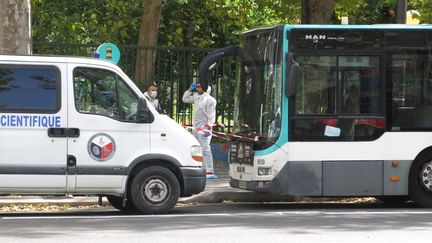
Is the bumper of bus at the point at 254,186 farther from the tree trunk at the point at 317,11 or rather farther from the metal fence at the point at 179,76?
the tree trunk at the point at 317,11

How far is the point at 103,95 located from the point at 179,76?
7.39 meters

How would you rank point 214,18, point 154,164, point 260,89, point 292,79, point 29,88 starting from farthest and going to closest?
point 214,18 < point 260,89 < point 292,79 < point 154,164 < point 29,88

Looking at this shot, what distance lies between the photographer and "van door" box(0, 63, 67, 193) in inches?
459

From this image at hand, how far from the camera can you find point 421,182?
44.4 feet

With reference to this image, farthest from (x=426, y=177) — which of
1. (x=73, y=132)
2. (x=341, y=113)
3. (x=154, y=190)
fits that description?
(x=73, y=132)

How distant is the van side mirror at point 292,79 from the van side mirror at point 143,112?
2134 mm

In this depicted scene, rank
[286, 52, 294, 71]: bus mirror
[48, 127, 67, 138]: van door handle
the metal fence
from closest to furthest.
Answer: [48, 127, 67, 138]: van door handle, [286, 52, 294, 71]: bus mirror, the metal fence

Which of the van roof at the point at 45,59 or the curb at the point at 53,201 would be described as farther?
the curb at the point at 53,201

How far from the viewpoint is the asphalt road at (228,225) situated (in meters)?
9.87

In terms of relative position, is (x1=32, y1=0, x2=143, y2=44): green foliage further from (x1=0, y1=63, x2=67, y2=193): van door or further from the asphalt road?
(x1=0, y1=63, x2=67, y2=193): van door

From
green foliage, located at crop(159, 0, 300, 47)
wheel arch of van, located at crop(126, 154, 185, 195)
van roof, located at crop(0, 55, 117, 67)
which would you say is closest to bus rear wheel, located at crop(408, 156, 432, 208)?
wheel arch of van, located at crop(126, 154, 185, 195)

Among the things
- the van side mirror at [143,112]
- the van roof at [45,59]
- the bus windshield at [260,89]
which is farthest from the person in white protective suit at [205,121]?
the van roof at [45,59]

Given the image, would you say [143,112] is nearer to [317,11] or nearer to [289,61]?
[289,61]

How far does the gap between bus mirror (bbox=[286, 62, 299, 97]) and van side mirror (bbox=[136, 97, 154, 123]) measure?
2.14m
